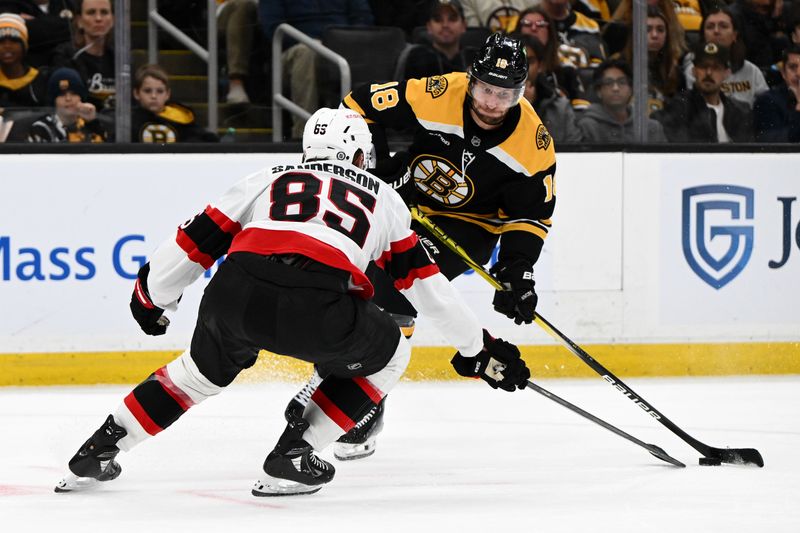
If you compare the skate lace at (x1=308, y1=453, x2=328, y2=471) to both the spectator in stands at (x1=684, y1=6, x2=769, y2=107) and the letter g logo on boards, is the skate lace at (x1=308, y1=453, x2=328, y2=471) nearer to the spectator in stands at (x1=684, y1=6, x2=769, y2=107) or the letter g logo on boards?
the letter g logo on boards

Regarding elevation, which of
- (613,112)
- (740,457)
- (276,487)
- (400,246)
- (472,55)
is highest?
(472,55)

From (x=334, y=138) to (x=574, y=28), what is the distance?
2.60 m

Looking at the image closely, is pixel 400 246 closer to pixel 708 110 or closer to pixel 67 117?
pixel 67 117

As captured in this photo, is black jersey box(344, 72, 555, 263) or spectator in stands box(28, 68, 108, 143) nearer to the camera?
black jersey box(344, 72, 555, 263)

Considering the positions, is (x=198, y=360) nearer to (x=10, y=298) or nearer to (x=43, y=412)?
(x=43, y=412)

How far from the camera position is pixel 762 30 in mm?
5504

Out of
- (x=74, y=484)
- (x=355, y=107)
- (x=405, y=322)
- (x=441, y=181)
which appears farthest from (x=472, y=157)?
(x=74, y=484)

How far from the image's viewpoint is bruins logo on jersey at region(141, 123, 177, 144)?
5.11 meters

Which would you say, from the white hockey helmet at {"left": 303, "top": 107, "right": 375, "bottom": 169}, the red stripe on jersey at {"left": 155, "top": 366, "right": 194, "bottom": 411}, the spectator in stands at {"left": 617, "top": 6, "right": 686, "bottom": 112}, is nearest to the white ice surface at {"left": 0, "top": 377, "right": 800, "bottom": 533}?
the red stripe on jersey at {"left": 155, "top": 366, "right": 194, "bottom": 411}

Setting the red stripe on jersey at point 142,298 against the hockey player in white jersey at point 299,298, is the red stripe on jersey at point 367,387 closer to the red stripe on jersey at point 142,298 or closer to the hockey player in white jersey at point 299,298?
the hockey player in white jersey at point 299,298

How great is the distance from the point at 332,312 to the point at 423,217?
1.17m

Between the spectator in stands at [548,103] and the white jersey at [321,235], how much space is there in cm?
233

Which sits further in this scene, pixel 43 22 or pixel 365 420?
pixel 43 22

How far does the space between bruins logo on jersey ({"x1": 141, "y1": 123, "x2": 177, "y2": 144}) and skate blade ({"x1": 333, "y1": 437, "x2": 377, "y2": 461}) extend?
176 cm
